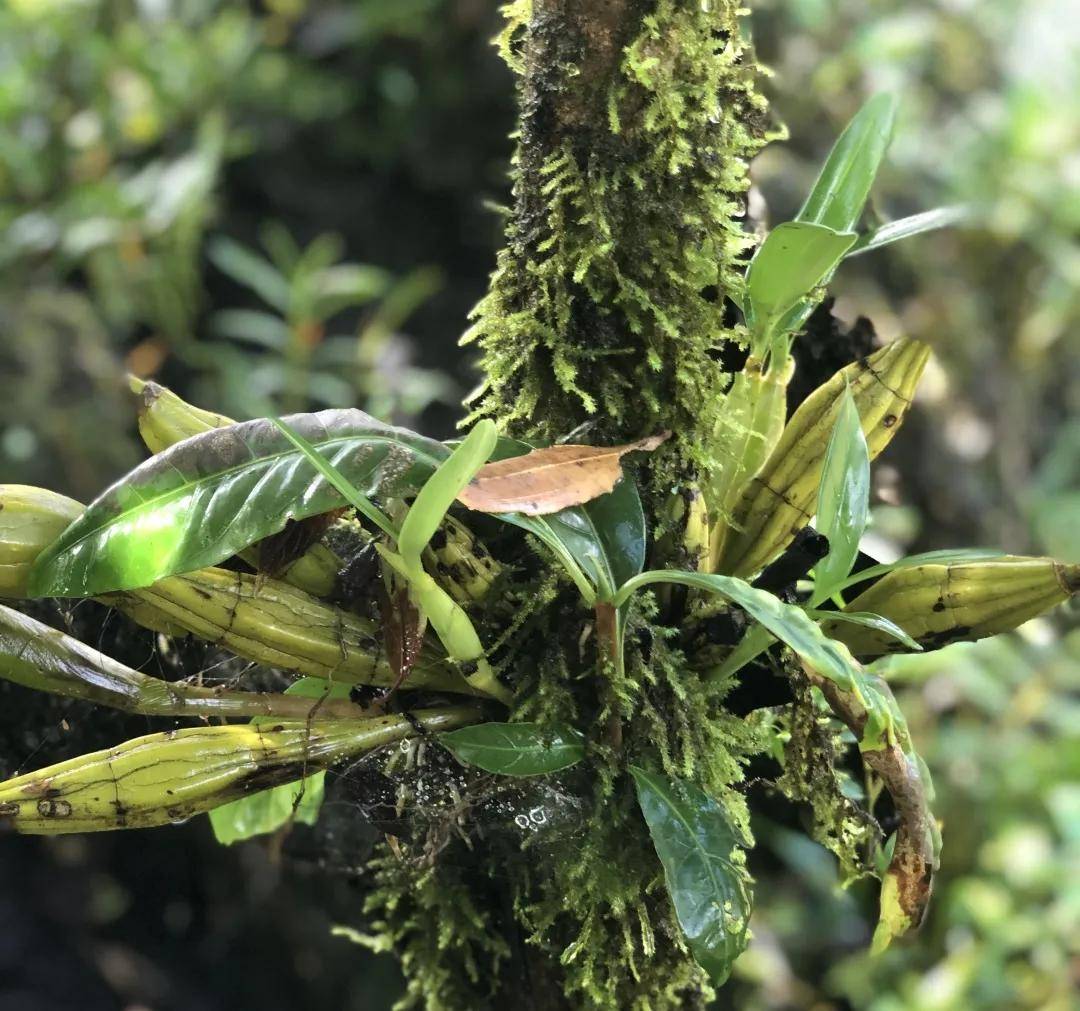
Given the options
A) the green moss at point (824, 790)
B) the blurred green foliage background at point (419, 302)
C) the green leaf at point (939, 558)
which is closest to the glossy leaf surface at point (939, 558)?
the green leaf at point (939, 558)

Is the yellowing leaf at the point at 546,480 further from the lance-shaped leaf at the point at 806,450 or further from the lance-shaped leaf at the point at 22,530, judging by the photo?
the lance-shaped leaf at the point at 22,530

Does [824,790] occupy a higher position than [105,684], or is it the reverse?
[105,684]

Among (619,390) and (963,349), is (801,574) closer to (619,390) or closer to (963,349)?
(619,390)

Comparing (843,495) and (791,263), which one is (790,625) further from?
(791,263)

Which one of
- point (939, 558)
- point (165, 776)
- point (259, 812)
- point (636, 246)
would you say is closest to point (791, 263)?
point (636, 246)

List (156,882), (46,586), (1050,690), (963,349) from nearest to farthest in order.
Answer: (46,586) → (156,882) → (1050,690) → (963,349)

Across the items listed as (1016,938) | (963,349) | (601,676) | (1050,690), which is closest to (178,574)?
(601,676)
